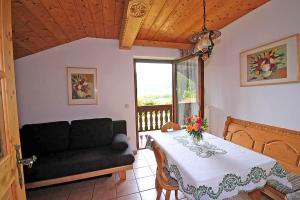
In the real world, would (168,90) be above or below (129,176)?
above

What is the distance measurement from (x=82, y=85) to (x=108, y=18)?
1426mm

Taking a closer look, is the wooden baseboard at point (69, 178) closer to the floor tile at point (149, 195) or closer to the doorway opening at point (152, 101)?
the floor tile at point (149, 195)

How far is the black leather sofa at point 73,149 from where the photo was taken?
6.86 feet

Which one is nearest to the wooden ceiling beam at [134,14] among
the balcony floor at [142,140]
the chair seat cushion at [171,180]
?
the chair seat cushion at [171,180]

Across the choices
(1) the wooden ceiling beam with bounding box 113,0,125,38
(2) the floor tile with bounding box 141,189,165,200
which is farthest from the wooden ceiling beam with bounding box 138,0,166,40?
(2) the floor tile with bounding box 141,189,165,200

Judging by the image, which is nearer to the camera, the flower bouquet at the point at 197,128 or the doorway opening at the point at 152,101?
the flower bouquet at the point at 197,128

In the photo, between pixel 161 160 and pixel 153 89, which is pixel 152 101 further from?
pixel 161 160

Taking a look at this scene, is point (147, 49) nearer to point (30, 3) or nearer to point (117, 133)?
point (117, 133)

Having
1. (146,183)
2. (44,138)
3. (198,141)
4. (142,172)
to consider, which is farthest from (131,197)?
(44,138)

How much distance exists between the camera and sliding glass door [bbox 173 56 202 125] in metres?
3.17

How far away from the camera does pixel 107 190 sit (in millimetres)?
2221

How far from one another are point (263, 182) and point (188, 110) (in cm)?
240

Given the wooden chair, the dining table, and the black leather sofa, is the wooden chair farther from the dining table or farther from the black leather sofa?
the black leather sofa

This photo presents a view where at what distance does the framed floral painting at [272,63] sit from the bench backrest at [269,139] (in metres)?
0.64
